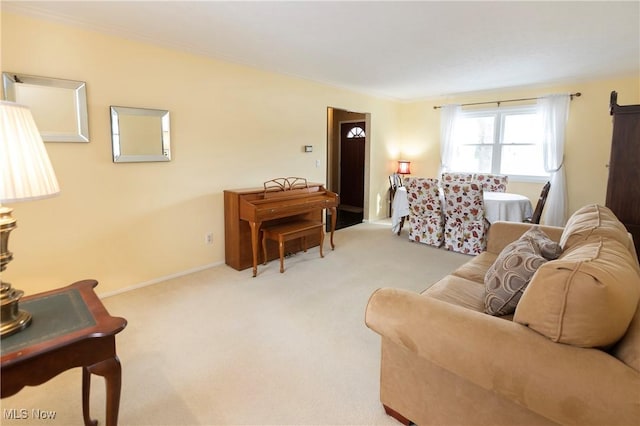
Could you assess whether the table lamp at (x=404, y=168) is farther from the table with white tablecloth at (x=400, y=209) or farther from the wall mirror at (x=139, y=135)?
the wall mirror at (x=139, y=135)

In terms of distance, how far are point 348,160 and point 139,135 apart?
201 inches

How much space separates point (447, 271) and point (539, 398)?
2.74 meters

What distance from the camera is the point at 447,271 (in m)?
3.66

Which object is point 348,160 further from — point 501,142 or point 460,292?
point 460,292

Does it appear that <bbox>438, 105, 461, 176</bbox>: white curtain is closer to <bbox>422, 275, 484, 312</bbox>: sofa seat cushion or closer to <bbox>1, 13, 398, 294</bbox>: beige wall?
<bbox>1, 13, 398, 294</bbox>: beige wall

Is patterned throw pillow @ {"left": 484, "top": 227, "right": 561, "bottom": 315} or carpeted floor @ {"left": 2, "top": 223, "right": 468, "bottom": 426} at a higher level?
patterned throw pillow @ {"left": 484, "top": 227, "right": 561, "bottom": 315}

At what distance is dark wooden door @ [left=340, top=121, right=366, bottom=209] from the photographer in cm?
727

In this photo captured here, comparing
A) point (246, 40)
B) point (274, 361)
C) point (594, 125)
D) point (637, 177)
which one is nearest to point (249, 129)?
point (246, 40)

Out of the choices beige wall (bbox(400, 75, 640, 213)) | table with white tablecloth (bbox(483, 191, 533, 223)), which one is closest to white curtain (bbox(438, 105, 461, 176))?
beige wall (bbox(400, 75, 640, 213))

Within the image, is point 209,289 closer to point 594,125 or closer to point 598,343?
point 598,343

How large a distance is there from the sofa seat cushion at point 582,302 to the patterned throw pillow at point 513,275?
1.26 feet

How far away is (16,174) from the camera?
1098mm

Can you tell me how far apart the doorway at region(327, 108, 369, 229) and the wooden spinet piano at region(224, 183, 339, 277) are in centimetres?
316

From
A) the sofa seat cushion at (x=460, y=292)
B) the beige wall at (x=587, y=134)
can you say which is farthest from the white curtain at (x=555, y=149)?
the sofa seat cushion at (x=460, y=292)
